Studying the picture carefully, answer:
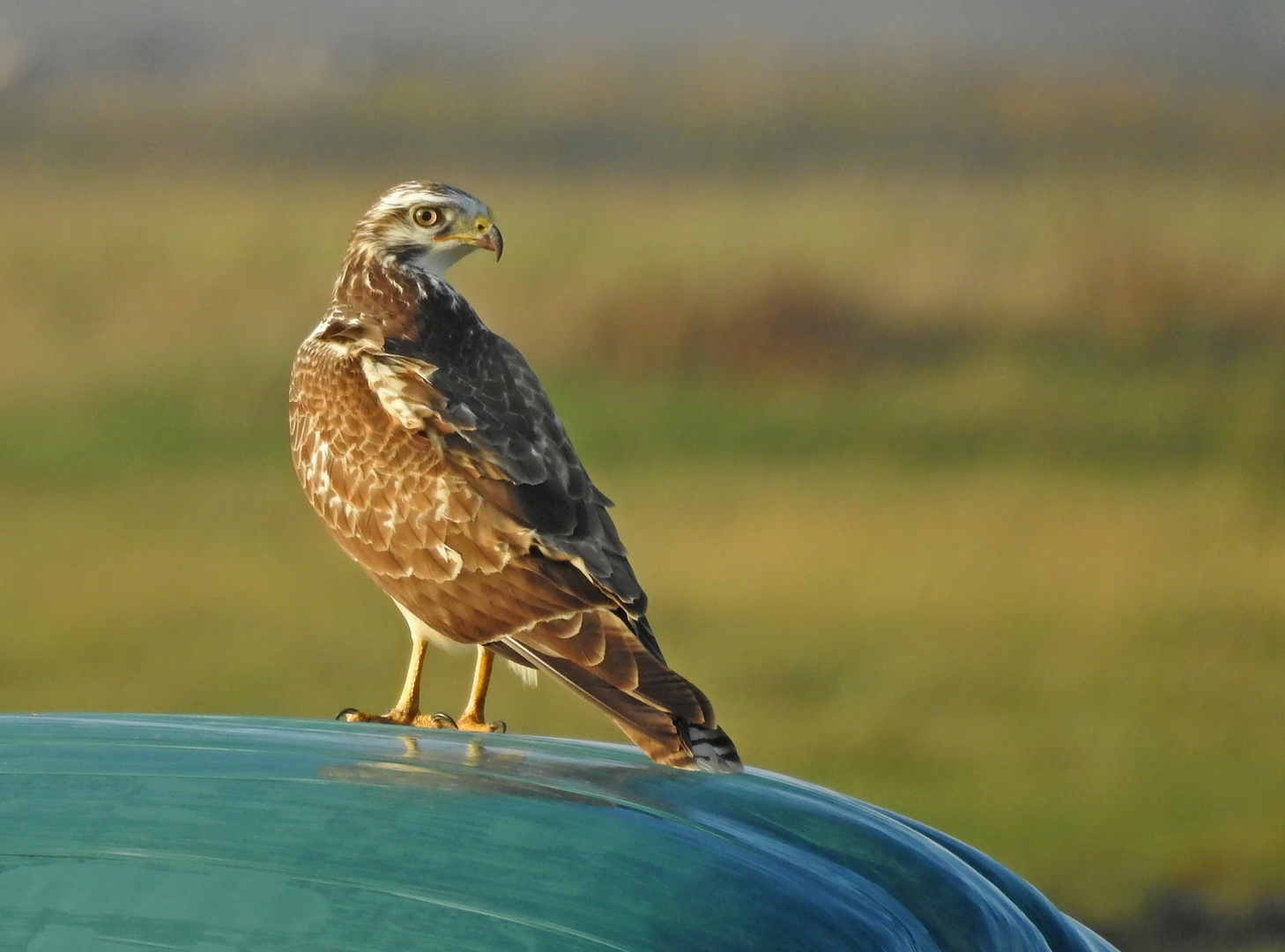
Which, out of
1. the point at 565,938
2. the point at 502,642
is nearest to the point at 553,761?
the point at 565,938

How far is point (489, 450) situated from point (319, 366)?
69cm

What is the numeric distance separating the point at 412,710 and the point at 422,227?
4.92ft

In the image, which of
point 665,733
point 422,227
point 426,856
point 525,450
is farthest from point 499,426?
point 426,856

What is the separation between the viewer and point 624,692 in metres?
3.20

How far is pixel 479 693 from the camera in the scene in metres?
3.99

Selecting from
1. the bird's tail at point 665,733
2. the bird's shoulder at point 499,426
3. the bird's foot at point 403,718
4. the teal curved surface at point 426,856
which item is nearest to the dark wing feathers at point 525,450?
the bird's shoulder at point 499,426

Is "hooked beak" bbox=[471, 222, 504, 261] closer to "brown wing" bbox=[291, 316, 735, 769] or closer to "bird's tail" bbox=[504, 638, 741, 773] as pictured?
"brown wing" bbox=[291, 316, 735, 769]

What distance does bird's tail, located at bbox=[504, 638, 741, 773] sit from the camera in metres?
2.85

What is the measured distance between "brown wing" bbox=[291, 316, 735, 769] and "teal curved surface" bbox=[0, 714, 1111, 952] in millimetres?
810

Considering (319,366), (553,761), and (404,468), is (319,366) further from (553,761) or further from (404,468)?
(553,761)

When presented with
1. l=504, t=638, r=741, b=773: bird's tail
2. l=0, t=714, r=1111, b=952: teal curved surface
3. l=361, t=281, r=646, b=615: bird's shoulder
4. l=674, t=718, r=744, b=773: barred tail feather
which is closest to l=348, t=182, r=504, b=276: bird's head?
l=361, t=281, r=646, b=615: bird's shoulder

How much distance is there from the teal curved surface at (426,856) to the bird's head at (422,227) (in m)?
2.47

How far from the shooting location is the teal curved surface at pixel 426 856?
186 centimetres

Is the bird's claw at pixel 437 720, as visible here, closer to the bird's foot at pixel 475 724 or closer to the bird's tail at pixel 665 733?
the bird's foot at pixel 475 724
